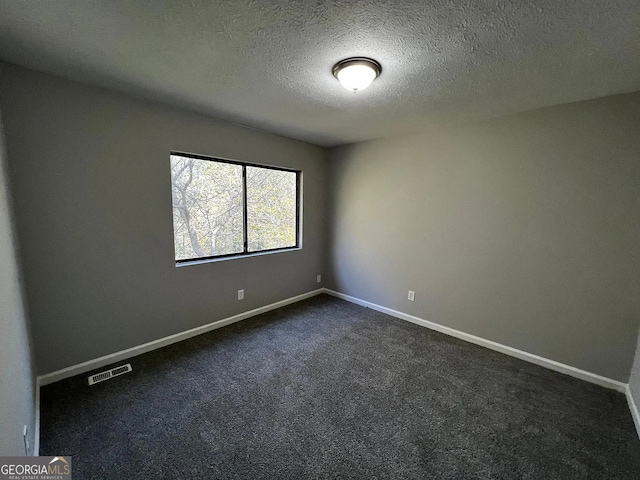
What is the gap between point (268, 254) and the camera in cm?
342

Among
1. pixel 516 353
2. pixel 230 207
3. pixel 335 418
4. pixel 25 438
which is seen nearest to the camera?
pixel 25 438

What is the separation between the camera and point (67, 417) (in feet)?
5.52

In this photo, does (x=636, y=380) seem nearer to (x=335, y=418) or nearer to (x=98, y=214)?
(x=335, y=418)

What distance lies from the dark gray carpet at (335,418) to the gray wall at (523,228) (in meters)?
0.44

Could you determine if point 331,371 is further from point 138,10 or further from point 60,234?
point 138,10

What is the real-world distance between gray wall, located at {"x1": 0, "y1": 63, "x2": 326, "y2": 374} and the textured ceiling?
0.69 ft

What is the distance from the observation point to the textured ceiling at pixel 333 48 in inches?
47.8

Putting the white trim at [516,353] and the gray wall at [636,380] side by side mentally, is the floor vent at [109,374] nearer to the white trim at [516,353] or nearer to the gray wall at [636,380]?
the white trim at [516,353]

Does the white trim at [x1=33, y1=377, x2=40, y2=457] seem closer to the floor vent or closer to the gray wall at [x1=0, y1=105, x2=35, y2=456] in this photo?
→ the gray wall at [x1=0, y1=105, x2=35, y2=456]

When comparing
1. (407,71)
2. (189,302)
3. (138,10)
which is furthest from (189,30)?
(189,302)

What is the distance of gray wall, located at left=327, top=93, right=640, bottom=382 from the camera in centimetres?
204

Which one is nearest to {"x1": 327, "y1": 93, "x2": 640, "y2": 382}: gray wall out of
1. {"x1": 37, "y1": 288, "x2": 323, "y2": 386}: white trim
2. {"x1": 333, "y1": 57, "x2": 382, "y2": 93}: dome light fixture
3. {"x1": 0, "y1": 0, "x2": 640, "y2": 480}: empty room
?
{"x1": 0, "y1": 0, "x2": 640, "y2": 480}: empty room

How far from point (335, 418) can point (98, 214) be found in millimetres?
2414

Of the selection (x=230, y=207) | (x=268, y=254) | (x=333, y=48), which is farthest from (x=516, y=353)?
(x=230, y=207)
